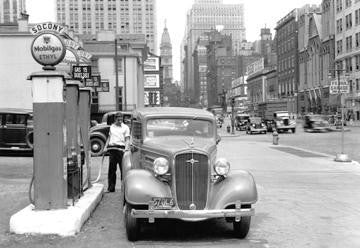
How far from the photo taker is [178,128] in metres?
9.53

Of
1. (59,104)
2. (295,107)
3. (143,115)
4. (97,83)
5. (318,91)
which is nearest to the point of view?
(59,104)

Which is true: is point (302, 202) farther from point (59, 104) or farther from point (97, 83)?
point (97, 83)

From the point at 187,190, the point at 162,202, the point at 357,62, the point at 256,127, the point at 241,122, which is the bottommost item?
the point at 256,127

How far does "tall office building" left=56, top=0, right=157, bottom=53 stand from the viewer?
233 feet

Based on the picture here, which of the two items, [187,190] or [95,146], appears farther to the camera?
[95,146]

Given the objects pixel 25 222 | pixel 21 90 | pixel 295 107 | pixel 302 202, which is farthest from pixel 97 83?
pixel 295 107

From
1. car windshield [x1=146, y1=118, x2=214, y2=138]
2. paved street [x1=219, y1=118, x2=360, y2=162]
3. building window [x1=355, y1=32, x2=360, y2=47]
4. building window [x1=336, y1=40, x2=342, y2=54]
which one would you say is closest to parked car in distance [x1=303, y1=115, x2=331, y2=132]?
paved street [x1=219, y1=118, x2=360, y2=162]

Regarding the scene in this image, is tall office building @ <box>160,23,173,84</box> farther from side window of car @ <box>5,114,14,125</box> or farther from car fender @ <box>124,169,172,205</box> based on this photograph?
car fender @ <box>124,169,172,205</box>

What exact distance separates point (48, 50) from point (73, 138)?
2016mm

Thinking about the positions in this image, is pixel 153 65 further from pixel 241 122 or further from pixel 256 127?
pixel 241 122

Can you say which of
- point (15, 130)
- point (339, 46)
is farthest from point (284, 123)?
point (339, 46)

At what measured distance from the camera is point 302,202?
1188cm

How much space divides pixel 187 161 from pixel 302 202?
4589 mm

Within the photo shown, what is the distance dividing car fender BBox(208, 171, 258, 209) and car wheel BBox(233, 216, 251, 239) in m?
0.27
